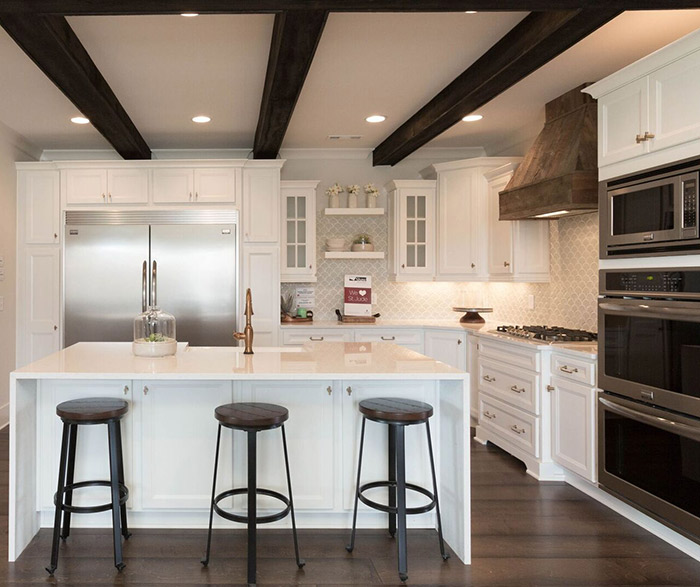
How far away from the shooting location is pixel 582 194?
3586 mm

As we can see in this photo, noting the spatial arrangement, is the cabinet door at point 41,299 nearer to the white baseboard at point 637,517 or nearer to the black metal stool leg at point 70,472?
the black metal stool leg at point 70,472

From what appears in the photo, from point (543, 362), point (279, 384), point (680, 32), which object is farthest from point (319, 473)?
point (680, 32)

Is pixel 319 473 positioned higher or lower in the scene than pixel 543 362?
lower

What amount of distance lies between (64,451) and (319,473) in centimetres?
119

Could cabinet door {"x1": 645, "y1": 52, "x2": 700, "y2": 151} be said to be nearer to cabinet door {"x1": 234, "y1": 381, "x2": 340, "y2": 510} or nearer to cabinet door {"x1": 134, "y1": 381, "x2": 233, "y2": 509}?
cabinet door {"x1": 234, "y1": 381, "x2": 340, "y2": 510}

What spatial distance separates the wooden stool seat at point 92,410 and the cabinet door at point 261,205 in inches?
106

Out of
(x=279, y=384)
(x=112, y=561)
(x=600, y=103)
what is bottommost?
(x=112, y=561)

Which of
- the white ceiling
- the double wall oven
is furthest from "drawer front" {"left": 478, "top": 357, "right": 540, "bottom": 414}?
the white ceiling

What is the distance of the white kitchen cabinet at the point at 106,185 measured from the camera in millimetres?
5145

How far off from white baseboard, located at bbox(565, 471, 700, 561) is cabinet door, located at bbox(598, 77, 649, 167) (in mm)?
1851

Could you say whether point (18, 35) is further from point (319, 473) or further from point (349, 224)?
point (349, 224)

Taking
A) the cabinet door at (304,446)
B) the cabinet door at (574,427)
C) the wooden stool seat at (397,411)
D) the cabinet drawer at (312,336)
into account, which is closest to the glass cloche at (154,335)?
the cabinet door at (304,446)

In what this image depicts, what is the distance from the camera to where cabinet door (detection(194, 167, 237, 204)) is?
5180mm

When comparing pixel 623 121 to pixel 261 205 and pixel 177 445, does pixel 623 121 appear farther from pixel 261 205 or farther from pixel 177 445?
pixel 261 205
